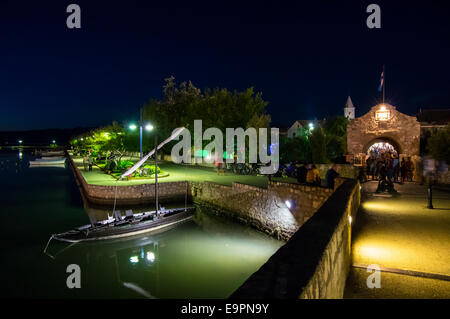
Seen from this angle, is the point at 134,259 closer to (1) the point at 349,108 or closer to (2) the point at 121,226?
(2) the point at 121,226

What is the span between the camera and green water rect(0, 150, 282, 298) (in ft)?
37.7

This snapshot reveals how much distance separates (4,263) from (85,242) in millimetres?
3156

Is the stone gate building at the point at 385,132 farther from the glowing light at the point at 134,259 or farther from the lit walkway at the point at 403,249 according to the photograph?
the glowing light at the point at 134,259

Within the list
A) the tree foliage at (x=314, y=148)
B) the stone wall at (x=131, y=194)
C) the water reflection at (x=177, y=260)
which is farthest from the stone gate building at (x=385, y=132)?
the stone wall at (x=131, y=194)

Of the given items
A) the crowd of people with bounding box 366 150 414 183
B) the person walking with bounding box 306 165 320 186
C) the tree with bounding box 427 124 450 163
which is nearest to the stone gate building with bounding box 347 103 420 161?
the crowd of people with bounding box 366 150 414 183

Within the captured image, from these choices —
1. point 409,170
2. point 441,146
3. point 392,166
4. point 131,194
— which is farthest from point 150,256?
point 441,146

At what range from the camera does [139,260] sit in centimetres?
1437

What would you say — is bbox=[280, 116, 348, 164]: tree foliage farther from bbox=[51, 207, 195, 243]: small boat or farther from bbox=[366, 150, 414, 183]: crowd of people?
bbox=[51, 207, 195, 243]: small boat

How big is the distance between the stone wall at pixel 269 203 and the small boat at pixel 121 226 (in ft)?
10.1

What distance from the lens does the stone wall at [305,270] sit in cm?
283

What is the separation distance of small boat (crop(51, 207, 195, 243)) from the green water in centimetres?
42

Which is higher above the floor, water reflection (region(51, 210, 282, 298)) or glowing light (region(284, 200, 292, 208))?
glowing light (region(284, 200, 292, 208))

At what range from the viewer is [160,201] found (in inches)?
935

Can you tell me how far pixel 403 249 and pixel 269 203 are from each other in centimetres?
1015
